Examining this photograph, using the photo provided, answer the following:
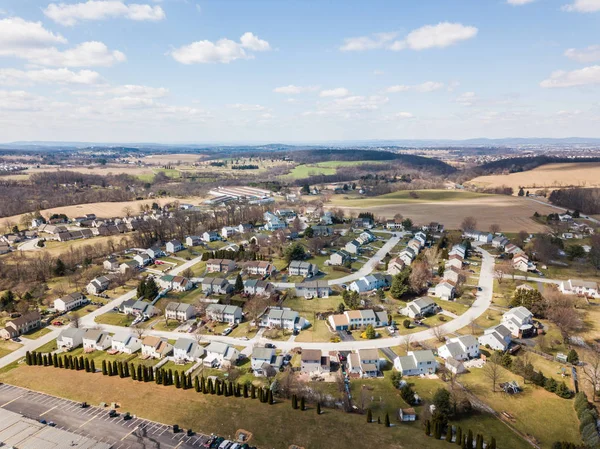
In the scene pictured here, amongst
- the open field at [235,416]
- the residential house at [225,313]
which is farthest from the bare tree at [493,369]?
the residential house at [225,313]

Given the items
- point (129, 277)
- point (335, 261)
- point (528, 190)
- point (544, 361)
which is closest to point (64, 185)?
point (129, 277)

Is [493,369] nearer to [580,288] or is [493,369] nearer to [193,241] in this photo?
[580,288]

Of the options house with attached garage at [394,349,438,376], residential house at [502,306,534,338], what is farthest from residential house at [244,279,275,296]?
residential house at [502,306,534,338]

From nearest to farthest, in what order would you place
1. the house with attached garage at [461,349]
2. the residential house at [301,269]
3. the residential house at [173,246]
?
the house with attached garage at [461,349]
the residential house at [301,269]
the residential house at [173,246]

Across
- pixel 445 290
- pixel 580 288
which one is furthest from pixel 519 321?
pixel 580 288

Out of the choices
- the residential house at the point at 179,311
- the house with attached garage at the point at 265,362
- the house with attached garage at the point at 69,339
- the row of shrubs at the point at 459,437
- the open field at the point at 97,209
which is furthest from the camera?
the open field at the point at 97,209

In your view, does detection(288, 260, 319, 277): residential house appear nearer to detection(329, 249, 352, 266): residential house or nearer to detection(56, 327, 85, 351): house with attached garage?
detection(329, 249, 352, 266): residential house

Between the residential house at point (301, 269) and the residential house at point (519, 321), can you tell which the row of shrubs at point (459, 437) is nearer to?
the residential house at point (519, 321)
